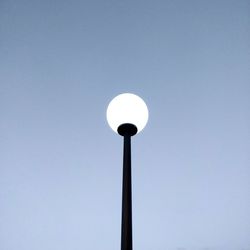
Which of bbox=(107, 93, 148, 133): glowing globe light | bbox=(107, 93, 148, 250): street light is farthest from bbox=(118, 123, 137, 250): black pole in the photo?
bbox=(107, 93, 148, 133): glowing globe light

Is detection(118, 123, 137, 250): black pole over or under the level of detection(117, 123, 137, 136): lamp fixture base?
under

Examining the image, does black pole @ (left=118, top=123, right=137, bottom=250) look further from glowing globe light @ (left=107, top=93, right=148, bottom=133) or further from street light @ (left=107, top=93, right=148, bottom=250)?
glowing globe light @ (left=107, top=93, right=148, bottom=133)

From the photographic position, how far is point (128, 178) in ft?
9.69

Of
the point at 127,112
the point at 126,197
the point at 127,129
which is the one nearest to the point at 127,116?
the point at 127,112

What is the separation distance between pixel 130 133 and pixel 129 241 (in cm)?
129

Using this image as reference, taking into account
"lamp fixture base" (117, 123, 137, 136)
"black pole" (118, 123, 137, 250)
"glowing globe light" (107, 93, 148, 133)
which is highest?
"glowing globe light" (107, 93, 148, 133)

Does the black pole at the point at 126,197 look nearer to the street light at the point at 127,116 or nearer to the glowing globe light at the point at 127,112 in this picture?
the street light at the point at 127,116

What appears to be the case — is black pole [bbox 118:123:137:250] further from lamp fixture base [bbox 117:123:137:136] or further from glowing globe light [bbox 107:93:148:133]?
glowing globe light [bbox 107:93:148:133]

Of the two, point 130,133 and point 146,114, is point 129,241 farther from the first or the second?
point 146,114

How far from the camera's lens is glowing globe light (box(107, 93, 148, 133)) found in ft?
11.6

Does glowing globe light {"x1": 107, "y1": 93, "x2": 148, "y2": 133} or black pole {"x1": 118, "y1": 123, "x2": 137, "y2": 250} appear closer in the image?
black pole {"x1": 118, "y1": 123, "x2": 137, "y2": 250}

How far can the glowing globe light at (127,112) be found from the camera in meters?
3.53

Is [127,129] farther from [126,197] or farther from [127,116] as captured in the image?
[126,197]

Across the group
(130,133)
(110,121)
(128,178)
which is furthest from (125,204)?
(110,121)
